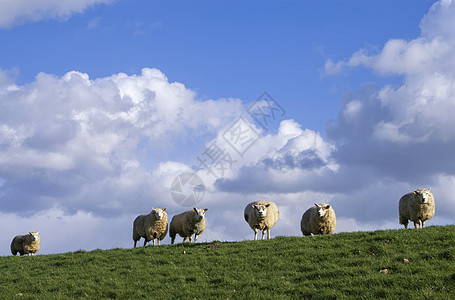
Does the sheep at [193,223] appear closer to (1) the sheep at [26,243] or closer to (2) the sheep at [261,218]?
(2) the sheep at [261,218]

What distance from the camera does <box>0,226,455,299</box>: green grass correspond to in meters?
14.1

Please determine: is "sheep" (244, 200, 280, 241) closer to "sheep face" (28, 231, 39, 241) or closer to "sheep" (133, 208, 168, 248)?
"sheep" (133, 208, 168, 248)

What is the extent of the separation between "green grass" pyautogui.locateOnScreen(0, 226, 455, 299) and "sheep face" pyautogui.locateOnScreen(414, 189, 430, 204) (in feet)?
17.1

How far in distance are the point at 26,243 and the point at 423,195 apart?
31486 mm

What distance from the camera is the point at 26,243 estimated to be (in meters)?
38.2

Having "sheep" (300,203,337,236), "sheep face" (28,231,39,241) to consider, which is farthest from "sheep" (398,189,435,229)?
"sheep face" (28,231,39,241)

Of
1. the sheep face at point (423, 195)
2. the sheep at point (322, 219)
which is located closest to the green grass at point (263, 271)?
the sheep at point (322, 219)

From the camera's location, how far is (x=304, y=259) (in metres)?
18.0

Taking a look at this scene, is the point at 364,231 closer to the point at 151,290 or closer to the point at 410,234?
the point at 410,234

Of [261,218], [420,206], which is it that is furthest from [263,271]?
[420,206]

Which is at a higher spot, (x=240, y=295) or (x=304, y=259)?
(x=304, y=259)

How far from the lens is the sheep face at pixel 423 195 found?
26.5 metres

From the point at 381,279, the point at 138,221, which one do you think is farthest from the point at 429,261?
the point at 138,221

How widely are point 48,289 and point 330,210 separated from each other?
51.7 ft
